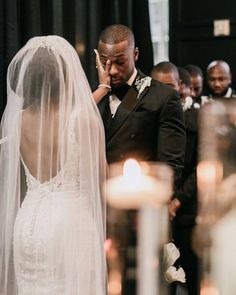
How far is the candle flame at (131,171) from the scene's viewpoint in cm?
74

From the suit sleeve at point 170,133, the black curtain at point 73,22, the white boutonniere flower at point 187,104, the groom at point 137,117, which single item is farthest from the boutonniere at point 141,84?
the black curtain at point 73,22

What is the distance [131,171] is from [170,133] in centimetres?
187

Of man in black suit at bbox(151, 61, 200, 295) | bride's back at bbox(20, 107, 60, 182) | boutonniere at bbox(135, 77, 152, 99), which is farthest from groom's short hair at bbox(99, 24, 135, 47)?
man in black suit at bbox(151, 61, 200, 295)

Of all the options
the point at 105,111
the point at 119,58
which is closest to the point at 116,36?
the point at 119,58

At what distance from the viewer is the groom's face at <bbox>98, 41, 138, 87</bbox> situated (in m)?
2.63

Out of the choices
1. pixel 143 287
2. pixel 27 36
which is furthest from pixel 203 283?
pixel 27 36

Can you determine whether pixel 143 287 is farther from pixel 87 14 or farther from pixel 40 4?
pixel 87 14

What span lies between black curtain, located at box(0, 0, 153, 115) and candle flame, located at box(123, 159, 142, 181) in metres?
3.28

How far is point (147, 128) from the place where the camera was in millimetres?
2645

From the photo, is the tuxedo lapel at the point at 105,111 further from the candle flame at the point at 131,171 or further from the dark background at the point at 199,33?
the dark background at the point at 199,33

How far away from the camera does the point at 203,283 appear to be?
693 mm

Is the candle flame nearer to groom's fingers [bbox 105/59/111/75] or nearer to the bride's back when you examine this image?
the bride's back

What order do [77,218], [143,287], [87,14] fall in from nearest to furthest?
[143,287]
[77,218]
[87,14]

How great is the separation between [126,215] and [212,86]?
156 inches
